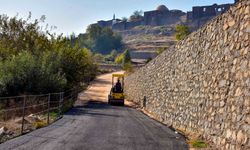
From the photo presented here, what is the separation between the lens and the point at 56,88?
25.6 m

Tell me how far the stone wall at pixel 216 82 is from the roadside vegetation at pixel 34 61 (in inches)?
394

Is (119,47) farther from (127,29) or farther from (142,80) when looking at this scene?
(142,80)

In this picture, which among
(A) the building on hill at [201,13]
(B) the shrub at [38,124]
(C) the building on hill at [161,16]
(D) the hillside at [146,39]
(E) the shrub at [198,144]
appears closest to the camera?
(E) the shrub at [198,144]

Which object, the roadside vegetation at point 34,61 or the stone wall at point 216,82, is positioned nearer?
the stone wall at point 216,82

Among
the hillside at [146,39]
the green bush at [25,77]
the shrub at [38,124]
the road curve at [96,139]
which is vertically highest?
the hillside at [146,39]

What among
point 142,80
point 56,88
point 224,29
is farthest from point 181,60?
point 142,80

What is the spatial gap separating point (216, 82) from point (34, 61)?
52.9ft

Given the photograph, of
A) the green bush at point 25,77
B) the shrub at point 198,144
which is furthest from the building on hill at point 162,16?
the shrub at point 198,144

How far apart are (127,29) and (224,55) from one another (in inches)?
7373

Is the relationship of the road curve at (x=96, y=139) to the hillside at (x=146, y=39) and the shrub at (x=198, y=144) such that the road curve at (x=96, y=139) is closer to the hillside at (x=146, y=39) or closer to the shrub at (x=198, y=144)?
the shrub at (x=198, y=144)

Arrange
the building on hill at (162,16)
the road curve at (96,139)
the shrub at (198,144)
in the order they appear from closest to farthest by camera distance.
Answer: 1. the road curve at (96,139)
2. the shrub at (198,144)
3. the building on hill at (162,16)

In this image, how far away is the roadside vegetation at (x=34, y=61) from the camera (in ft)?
78.7

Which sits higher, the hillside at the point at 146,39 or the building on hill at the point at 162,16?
the building on hill at the point at 162,16

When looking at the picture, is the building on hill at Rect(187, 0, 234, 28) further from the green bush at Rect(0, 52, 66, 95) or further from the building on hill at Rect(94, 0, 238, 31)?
the green bush at Rect(0, 52, 66, 95)
